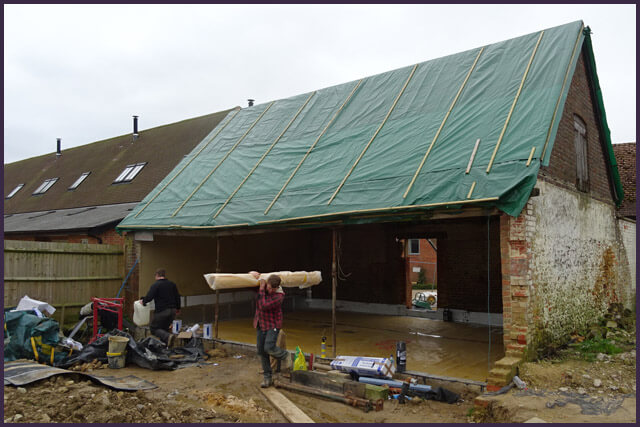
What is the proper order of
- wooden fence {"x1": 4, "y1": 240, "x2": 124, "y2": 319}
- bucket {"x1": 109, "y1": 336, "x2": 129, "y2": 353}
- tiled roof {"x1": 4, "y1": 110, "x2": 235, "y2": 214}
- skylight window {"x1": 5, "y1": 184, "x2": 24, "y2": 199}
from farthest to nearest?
skylight window {"x1": 5, "y1": 184, "x2": 24, "y2": 199}
tiled roof {"x1": 4, "y1": 110, "x2": 235, "y2": 214}
wooden fence {"x1": 4, "y1": 240, "x2": 124, "y2": 319}
bucket {"x1": 109, "y1": 336, "x2": 129, "y2": 353}

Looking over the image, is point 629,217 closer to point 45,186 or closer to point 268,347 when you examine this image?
point 268,347

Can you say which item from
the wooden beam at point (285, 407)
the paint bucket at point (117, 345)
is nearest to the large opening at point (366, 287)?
the wooden beam at point (285, 407)

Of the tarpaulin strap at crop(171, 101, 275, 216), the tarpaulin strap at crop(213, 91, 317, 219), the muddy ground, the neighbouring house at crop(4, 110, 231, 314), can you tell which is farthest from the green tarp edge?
the neighbouring house at crop(4, 110, 231, 314)

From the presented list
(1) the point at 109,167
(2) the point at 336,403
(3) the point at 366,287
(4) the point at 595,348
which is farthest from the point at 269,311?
(1) the point at 109,167

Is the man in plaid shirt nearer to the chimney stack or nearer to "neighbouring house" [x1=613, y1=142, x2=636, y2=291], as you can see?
"neighbouring house" [x1=613, y1=142, x2=636, y2=291]

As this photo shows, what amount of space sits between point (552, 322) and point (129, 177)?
1474 cm

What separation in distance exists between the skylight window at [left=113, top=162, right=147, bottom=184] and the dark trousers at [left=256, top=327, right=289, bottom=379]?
39.5 feet

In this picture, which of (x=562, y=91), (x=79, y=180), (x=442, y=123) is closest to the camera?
(x=562, y=91)

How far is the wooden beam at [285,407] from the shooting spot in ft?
18.9

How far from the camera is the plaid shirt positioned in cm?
704

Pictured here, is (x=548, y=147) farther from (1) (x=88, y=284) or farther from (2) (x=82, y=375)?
(1) (x=88, y=284)

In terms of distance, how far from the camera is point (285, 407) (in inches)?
243

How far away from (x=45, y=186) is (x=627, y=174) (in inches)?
891

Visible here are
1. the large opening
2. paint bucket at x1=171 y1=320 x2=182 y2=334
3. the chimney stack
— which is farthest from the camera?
the chimney stack
